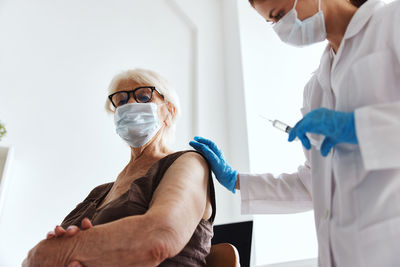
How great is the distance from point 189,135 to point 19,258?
1309 mm

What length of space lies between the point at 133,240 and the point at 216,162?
55 cm

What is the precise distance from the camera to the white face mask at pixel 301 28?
1026 mm

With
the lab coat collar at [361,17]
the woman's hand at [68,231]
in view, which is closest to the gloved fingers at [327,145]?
the lab coat collar at [361,17]

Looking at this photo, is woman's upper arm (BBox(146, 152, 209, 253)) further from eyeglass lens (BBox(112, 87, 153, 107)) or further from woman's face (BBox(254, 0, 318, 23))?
woman's face (BBox(254, 0, 318, 23))

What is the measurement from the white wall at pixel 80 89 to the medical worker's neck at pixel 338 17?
4.20ft

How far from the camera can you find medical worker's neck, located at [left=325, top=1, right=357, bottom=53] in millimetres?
1039

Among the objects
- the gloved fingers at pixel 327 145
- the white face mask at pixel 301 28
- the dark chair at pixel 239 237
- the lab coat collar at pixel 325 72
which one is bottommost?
the dark chair at pixel 239 237

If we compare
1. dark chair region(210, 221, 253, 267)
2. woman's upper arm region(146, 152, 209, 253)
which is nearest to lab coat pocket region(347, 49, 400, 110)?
woman's upper arm region(146, 152, 209, 253)

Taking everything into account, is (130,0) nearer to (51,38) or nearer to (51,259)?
(51,38)

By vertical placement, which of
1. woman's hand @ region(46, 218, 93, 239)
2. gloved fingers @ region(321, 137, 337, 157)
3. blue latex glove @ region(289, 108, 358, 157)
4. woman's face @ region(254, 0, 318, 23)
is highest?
woman's face @ region(254, 0, 318, 23)

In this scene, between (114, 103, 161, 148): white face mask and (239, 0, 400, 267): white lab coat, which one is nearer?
(239, 0, 400, 267): white lab coat

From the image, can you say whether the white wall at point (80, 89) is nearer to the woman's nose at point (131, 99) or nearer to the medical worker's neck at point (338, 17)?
the woman's nose at point (131, 99)

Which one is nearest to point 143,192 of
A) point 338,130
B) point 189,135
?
point 338,130

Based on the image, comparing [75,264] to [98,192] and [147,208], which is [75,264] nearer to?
[147,208]
